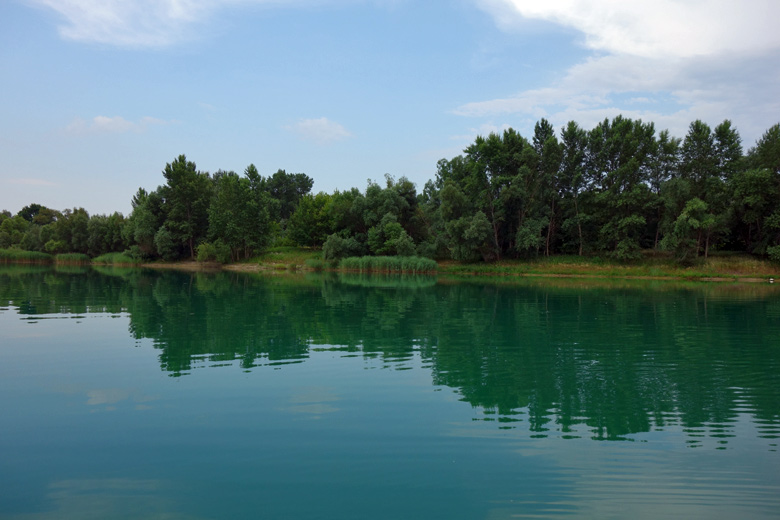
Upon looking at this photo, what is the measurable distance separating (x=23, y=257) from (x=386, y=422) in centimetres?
10544

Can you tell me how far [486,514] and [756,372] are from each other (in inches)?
431

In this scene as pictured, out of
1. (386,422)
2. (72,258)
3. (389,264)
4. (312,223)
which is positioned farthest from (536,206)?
(72,258)

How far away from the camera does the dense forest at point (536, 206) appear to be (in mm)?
59281

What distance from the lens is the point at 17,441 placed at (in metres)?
8.12

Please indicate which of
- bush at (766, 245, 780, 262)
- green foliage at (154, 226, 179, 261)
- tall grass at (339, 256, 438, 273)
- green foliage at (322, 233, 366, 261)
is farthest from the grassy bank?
green foliage at (154, 226, 179, 261)

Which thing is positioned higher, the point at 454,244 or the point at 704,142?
the point at 704,142

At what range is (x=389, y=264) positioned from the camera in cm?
Answer: 6638

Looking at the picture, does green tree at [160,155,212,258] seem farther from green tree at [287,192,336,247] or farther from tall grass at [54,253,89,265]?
tall grass at [54,253,89,265]

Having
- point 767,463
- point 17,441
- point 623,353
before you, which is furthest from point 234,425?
point 623,353

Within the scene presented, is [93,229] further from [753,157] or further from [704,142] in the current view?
[753,157]

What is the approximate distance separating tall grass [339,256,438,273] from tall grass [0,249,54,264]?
59328 millimetres

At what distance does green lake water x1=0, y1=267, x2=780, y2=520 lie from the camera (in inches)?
249

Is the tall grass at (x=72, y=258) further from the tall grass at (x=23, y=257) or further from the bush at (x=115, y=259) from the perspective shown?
the bush at (x=115, y=259)

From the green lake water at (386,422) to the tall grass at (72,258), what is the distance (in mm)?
82715
